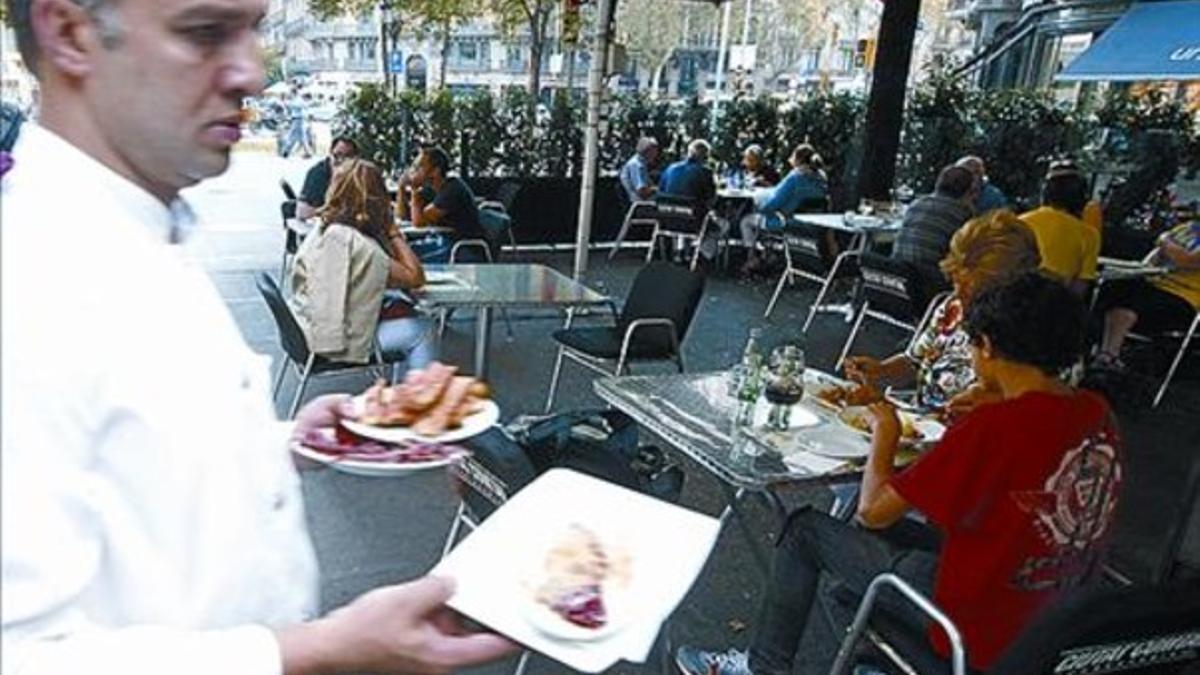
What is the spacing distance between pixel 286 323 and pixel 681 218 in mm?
4667

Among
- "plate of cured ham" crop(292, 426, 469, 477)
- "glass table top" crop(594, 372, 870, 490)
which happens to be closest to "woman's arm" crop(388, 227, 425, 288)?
"glass table top" crop(594, 372, 870, 490)

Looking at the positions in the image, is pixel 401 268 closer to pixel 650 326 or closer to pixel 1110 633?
pixel 650 326

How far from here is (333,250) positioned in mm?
3609

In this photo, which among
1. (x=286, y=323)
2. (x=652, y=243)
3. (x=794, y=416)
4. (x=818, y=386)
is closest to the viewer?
(x=794, y=416)

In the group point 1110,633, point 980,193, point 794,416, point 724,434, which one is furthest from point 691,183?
point 1110,633

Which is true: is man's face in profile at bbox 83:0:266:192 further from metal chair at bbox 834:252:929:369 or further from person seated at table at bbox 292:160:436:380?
metal chair at bbox 834:252:929:369

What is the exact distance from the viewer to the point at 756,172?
918 centimetres

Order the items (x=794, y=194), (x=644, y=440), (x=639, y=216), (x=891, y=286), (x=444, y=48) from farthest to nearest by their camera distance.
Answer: (x=444, y=48), (x=639, y=216), (x=794, y=194), (x=891, y=286), (x=644, y=440)

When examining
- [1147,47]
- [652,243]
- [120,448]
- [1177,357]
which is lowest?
[652,243]

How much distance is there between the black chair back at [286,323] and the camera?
3512 mm

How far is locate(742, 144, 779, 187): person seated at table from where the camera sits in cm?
910

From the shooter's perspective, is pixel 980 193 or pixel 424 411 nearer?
pixel 424 411

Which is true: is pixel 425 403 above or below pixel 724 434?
above

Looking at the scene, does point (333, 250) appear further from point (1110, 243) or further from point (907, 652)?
point (1110, 243)
